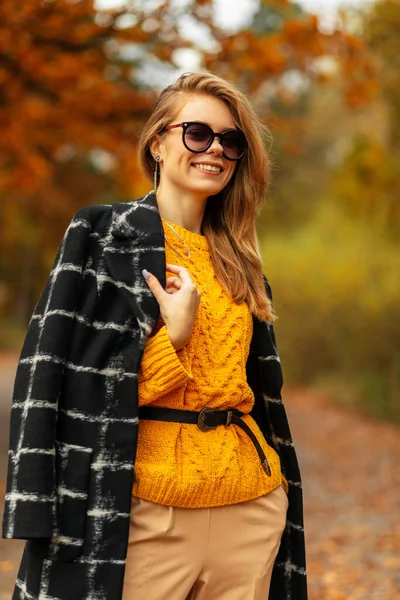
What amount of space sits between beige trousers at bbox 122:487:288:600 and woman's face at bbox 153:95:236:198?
959 millimetres

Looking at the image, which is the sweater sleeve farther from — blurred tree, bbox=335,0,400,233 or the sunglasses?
blurred tree, bbox=335,0,400,233

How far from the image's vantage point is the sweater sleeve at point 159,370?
2.42 meters

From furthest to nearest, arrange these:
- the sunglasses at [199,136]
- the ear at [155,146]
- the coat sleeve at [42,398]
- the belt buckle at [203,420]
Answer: the ear at [155,146] < the sunglasses at [199,136] < the belt buckle at [203,420] < the coat sleeve at [42,398]

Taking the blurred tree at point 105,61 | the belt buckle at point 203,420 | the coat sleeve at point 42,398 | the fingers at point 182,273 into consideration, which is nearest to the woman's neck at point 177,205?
the fingers at point 182,273

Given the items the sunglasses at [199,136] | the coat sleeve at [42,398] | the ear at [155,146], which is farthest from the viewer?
the ear at [155,146]

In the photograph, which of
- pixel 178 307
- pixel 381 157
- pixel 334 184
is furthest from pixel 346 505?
pixel 334 184

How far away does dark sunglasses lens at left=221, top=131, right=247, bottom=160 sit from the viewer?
2.79 meters

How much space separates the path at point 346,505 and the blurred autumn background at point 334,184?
0.02 meters

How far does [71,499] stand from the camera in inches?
91.5

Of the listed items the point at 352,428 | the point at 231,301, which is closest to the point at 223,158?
the point at 231,301

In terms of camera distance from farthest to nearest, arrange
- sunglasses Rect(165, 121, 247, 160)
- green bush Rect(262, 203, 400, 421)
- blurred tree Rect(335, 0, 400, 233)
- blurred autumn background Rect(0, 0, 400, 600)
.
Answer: green bush Rect(262, 203, 400, 421) → blurred tree Rect(335, 0, 400, 233) → blurred autumn background Rect(0, 0, 400, 600) → sunglasses Rect(165, 121, 247, 160)

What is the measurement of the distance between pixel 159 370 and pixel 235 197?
814 millimetres

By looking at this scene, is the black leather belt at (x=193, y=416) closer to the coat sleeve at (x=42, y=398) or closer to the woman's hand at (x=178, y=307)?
the woman's hand at (x=178, y=307)

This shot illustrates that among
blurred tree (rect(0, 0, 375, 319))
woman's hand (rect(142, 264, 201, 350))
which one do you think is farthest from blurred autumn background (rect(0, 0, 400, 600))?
woman's hand (rect(142, 264, 201, 350))
